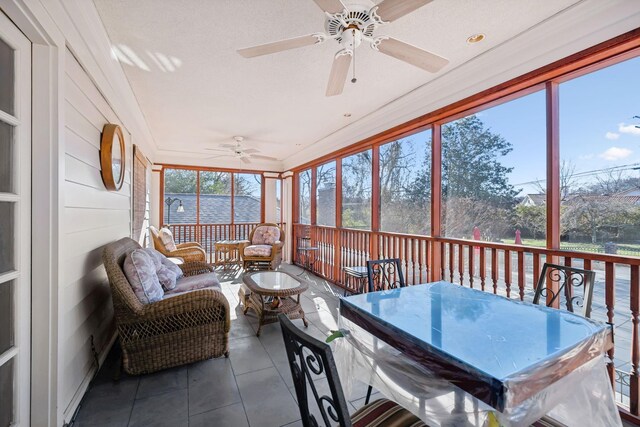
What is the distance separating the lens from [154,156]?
6027 millimetres

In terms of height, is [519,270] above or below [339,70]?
below

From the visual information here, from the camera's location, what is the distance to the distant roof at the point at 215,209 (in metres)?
6.43

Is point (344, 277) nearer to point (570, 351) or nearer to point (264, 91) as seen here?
point (264, 91)

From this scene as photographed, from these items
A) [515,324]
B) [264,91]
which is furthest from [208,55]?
[515,324]

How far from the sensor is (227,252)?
666 cm

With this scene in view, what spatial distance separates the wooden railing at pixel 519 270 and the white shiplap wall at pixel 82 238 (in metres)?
3.04

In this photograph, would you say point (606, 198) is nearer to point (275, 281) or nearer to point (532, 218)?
point (532, 218)

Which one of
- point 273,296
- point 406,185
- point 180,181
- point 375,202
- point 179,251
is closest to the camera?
point 273,296

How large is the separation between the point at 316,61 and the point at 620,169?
2.38 meters

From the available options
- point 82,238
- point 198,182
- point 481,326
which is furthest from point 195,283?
point 198,182

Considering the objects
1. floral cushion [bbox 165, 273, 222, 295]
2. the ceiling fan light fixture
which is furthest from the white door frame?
the ceiling fan light fixture

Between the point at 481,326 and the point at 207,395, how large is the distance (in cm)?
181

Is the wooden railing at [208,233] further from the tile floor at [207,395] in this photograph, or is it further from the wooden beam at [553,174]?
the wooden beam at [553,174]

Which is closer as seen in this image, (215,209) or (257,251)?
(257,251)
